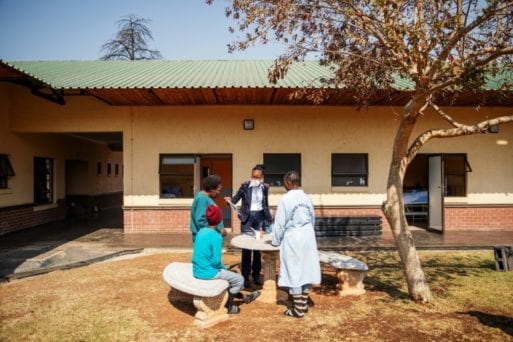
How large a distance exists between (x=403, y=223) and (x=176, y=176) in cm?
717

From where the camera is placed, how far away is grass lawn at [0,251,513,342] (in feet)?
12.8

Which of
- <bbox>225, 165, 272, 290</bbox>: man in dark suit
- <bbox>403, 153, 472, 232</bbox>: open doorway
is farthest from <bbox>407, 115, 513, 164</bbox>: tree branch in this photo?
<bbox>403, 153, 472, 232</bbox>: open doorway

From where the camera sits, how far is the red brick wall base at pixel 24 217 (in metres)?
10.2

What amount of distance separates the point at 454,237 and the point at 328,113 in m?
4.95

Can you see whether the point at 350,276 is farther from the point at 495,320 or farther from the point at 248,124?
the point at 248,124

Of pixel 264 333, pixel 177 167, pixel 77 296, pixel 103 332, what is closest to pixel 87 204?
pixel 177 167

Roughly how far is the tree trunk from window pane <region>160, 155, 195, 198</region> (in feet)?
22.0

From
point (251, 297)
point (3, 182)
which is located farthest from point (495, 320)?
point (3, 182)

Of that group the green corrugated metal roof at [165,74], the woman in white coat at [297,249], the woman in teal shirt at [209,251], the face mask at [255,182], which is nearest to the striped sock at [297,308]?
the woman in white coat at [297,249]

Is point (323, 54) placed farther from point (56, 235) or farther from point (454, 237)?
point (56, 235)

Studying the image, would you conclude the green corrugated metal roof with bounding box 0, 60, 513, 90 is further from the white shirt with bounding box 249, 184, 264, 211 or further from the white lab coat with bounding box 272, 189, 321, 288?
the white lab coat with bounding box 272, 189, 321, 288

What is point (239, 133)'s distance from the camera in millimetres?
10391

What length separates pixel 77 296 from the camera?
201 inches

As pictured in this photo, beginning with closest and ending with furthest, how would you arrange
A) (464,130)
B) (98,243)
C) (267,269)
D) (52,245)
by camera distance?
1. (464,130)
2. (267,269)
3. (52,245)
4. (98,243)
